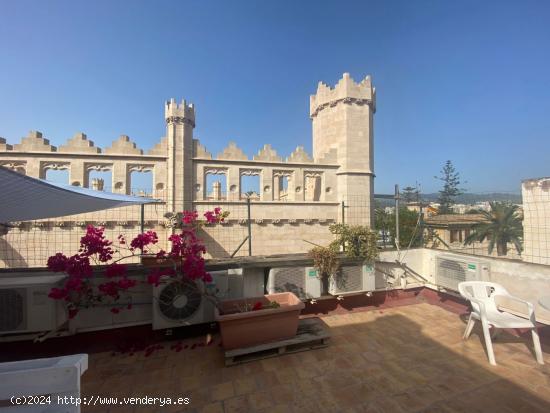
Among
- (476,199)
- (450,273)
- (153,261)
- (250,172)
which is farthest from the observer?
(476,199)

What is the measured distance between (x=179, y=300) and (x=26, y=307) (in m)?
1.88

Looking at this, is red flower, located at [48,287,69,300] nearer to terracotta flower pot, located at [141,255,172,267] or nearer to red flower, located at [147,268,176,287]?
red flower, located at [147,268,176,287]

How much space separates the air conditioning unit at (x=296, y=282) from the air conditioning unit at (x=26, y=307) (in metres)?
3.13

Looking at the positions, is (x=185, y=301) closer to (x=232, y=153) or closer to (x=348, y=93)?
(x=232, y=153)

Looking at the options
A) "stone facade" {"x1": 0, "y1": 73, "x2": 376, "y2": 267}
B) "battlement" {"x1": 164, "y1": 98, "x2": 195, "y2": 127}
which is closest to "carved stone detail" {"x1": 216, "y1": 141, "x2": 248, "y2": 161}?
"stone facade" {"x1": 0, "y1": 73, "x2": 376, "y2": 267}

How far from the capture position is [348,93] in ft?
36.1

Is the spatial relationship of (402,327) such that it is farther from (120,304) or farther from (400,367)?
(120,304)

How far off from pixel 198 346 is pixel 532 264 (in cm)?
578

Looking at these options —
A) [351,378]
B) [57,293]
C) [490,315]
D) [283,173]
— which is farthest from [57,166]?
[490,315]

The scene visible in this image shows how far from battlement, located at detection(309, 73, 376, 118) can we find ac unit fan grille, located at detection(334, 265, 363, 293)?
9.01 meters

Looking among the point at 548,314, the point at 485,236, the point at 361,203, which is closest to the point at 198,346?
the point at 548,314

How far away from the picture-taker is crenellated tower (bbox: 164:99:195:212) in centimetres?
953

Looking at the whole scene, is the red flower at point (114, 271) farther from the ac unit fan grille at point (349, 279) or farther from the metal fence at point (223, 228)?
the metal fence at point (223, 228)

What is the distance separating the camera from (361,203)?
10.9m
